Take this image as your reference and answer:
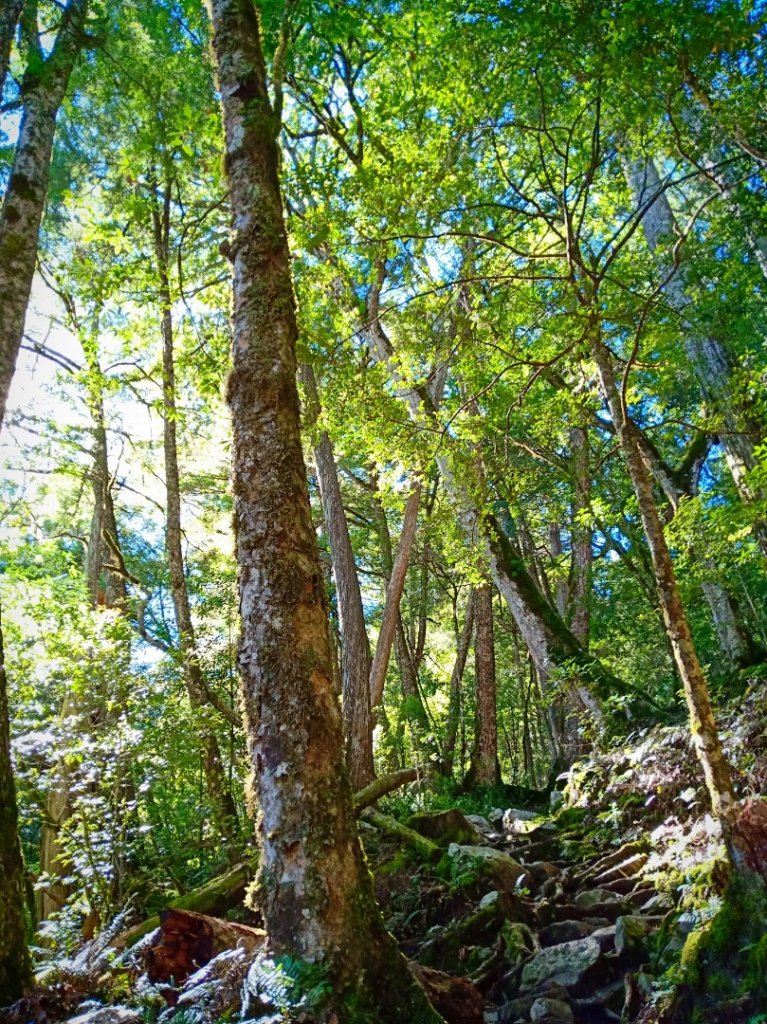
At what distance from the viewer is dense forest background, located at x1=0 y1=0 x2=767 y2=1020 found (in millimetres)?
4305

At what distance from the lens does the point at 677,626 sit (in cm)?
385

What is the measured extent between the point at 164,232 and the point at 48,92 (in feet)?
13.6

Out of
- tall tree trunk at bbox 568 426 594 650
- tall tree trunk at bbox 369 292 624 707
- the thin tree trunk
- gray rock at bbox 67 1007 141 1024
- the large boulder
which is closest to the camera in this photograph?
gray rock at bbox 67 1007 141 1024

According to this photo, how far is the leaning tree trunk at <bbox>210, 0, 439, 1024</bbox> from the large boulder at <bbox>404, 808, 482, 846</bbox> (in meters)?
4.25

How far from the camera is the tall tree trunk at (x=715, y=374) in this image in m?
7.72

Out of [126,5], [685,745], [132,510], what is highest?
[126,5]

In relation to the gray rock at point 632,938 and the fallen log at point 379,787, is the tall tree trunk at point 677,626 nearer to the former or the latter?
the gray rock at point 632,938

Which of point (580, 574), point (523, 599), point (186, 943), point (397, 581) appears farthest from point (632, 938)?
point (580, 574)

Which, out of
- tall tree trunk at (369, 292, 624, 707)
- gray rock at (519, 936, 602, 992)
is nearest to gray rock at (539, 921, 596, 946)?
gray rock at (519, 936, 602, 992)

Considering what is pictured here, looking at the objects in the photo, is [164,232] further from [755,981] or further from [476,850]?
[755,981]

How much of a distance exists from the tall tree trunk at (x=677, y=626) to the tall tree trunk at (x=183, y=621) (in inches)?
148

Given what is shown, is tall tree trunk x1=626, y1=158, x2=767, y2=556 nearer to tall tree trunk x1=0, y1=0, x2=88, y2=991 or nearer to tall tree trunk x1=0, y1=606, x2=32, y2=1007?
tall tree trunk x1=0, y1=0, x2=88, y2=991

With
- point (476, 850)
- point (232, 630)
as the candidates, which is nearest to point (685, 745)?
point (476, 850)

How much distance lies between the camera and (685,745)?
6.03 meters
